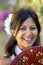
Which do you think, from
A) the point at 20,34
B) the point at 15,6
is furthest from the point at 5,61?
the point at 15,6

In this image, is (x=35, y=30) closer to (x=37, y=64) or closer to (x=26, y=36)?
(x=26, y=36)

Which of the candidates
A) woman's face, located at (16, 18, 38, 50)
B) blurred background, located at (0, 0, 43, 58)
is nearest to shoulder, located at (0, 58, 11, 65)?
woman's face, located at (16, 18, 38, 50)

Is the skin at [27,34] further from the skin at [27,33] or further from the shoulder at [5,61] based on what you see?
the shoulder at [5,61]

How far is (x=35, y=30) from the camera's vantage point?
1313 millimetres

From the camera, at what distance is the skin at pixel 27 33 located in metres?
1.29

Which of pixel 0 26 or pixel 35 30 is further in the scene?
pixel 0 26

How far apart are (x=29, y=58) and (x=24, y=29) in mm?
187

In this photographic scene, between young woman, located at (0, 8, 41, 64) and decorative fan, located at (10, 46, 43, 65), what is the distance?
0.13 m

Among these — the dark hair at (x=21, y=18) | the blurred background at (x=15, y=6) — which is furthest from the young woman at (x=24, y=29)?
the blurred background at (x=15, y=6)

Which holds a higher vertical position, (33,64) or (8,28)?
(8,28)

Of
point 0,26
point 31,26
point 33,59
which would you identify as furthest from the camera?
point 0,26

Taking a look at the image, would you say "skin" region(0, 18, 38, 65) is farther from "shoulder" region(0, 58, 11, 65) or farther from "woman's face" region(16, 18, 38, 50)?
"shoulder" region(0, 58, 11, 65)

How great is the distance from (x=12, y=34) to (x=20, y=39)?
0.24 ft

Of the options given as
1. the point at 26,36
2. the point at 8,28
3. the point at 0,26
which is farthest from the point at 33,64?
the point at 0,26
